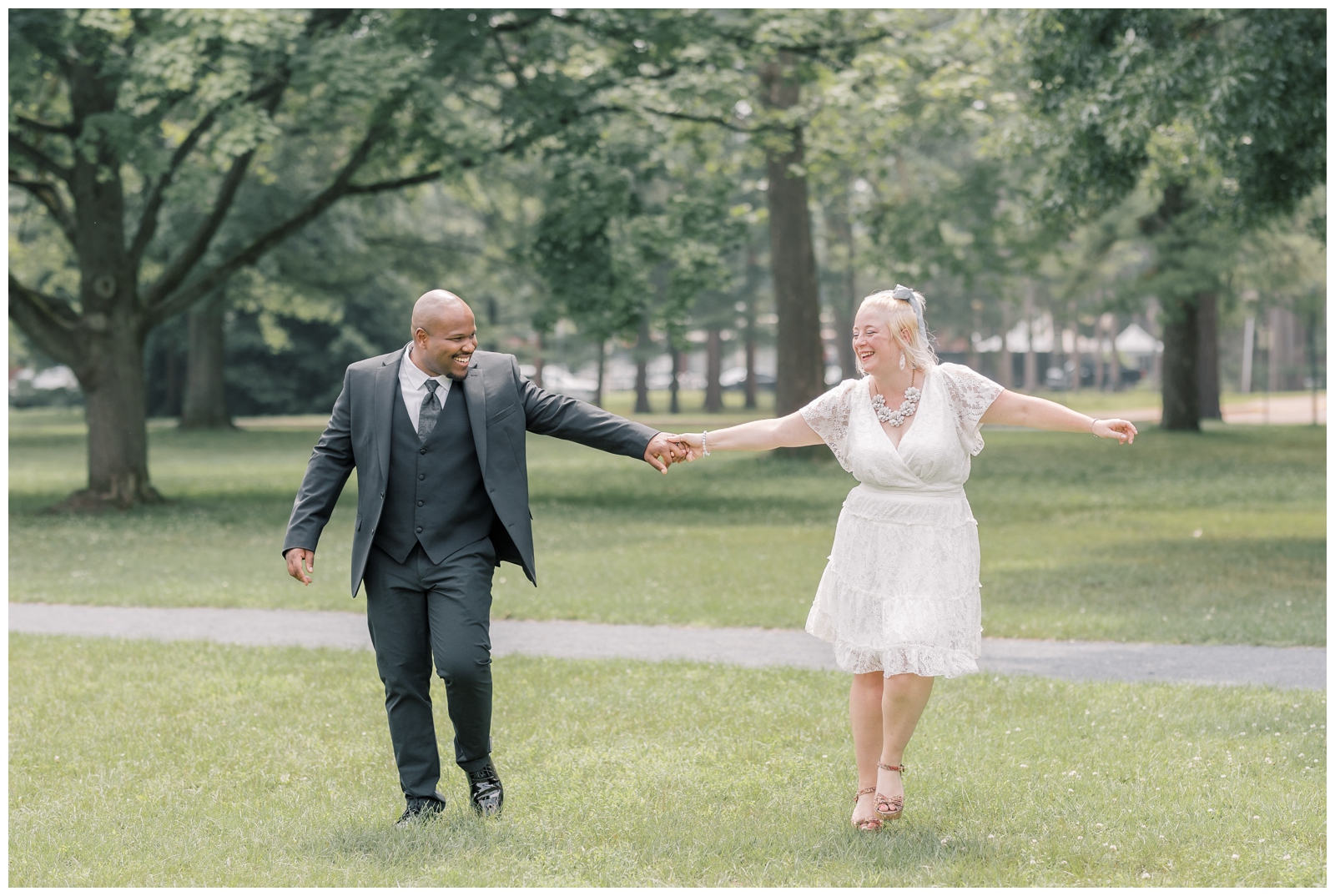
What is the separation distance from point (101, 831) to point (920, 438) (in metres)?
3.36

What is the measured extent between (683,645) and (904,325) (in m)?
4.73

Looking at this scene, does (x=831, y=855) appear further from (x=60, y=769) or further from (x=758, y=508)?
(x=758, y=508)

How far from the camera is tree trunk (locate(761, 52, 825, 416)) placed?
2655 centimetres

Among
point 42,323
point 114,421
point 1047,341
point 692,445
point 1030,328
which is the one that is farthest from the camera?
point 1047,341

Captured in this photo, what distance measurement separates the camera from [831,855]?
17.0 feet

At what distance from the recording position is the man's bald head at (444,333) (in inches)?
209

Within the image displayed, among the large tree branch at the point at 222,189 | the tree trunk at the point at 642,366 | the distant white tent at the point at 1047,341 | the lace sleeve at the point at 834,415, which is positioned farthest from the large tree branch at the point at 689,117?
the distant white tent at the point at 1047,341

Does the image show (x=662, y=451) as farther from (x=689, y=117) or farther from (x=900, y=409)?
(x=689, y=117)

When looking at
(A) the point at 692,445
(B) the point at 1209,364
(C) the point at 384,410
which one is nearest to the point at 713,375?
(B) the point at 1209,364

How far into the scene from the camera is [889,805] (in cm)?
554

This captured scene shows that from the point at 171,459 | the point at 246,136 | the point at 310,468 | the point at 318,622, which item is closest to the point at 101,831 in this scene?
the point at 310,468

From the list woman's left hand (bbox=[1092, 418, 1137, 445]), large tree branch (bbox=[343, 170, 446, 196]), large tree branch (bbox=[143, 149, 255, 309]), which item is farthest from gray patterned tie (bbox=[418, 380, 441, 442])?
large tree branch (bbox=[143, 149, 255, 309])

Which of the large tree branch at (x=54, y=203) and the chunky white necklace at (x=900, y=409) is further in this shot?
the large tree branch at (x=54, y=203)

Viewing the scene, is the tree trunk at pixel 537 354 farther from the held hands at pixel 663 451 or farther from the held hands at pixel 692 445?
the held hands at pixel 663 451
